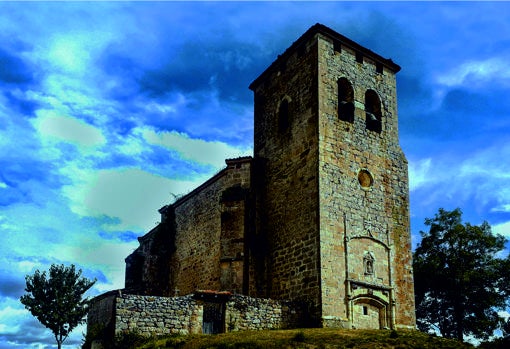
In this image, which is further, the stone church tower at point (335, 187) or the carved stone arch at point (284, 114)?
the carved stone arch at point (284, 114)

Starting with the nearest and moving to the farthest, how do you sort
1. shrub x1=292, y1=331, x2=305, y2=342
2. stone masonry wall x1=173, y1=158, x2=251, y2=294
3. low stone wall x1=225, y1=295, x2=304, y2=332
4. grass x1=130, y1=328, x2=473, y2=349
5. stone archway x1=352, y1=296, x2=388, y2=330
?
grass x1=130, y1=328, x2=473, y2=349, shrub x1=292, y1=331, x2=305, y2=342, low stone wall x1=225, y1=295, x2=304, y2=332, stone archway x1=352, y1=296, x2=388, y2=330, stone masonry wall x1=173, y1=158, x2=251, y2=294

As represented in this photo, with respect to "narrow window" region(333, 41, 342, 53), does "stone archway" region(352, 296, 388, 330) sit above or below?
below

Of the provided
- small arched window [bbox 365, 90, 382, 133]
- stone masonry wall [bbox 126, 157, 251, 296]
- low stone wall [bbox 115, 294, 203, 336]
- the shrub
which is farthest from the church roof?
the shrub

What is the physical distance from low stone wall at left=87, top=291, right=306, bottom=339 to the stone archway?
201 centimetres

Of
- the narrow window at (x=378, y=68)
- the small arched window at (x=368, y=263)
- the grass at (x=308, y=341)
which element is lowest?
the grass at (x=308, y=341)

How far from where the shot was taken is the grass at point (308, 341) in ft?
47.4

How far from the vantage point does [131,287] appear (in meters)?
31.5

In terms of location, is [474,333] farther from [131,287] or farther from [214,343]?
[214,343]

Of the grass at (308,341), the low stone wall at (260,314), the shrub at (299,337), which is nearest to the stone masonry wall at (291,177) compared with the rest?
the low stone wall at (260,314)

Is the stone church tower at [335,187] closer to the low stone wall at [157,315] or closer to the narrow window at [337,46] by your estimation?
the narrow window at [337,46]

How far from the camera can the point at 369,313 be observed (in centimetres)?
2038

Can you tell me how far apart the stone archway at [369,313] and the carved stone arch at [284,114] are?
7.57 meters

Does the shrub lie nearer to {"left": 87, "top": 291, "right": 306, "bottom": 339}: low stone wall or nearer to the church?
{"left": 87, "top": 291, "right": 306, "bottom": 339}: low stone wall

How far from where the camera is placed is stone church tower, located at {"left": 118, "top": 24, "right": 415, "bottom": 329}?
20016mm
